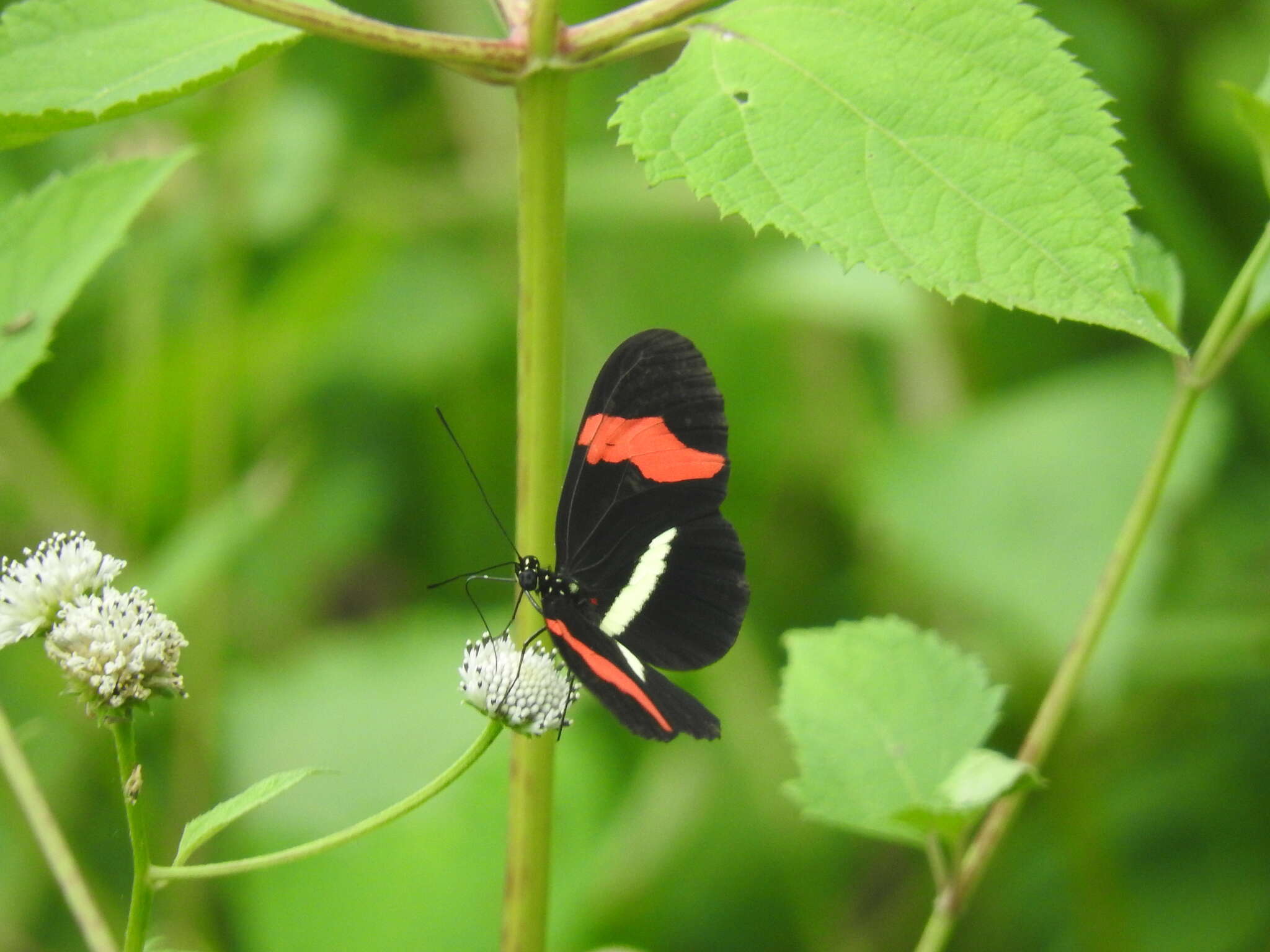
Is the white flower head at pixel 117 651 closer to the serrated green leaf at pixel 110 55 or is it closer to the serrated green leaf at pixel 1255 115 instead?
the serrated green leaf at pixel 110 55

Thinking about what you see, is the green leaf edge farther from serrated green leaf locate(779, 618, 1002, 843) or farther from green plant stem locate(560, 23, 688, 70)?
serrated green leaf locate(779, 618, 1002, 843)

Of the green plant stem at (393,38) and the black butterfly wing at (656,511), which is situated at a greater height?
the green plant stem at (393,38)

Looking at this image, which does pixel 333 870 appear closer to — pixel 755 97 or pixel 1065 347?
pixel 755 97

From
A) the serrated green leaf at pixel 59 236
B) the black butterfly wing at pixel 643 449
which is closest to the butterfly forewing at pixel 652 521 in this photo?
the black butterfly wing at pixel 643 449

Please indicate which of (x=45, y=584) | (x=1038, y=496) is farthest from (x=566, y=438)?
(x=45, y=584)

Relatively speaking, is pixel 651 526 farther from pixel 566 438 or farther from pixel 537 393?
pixel 566 438

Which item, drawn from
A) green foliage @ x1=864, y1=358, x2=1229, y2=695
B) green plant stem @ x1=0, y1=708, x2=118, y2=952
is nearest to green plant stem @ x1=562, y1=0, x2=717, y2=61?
green plant stem @ x1=0, y1=708, x2=118, y2=952
